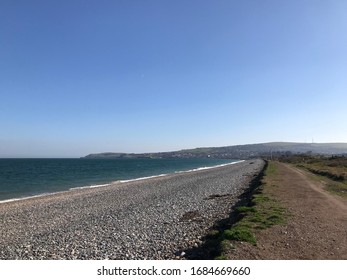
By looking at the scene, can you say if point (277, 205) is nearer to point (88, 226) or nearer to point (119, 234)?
point (119, 234)

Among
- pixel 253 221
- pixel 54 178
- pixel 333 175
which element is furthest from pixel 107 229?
pixel 54 178

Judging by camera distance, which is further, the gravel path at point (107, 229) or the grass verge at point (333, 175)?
the grass verge at point (333, 175)

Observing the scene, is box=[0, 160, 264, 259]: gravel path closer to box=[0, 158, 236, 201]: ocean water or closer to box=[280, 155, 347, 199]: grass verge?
box=[280, 155, 347, 199]: grass verge

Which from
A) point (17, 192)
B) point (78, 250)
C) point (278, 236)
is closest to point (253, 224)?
point (278, 236)

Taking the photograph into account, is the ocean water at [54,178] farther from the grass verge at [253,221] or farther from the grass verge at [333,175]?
the grass verge at [333,175]

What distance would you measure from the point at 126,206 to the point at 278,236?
16175mm

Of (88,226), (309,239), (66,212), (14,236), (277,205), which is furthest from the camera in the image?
(66,212)

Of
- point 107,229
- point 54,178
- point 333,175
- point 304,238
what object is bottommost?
point 54,178

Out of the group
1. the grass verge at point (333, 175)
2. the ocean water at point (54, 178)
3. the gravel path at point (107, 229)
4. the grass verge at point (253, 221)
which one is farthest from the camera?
the ocean water at point (54, 178)

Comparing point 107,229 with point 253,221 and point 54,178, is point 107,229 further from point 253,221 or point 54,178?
point 54,178

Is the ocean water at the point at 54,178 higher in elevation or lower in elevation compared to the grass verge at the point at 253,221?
lower

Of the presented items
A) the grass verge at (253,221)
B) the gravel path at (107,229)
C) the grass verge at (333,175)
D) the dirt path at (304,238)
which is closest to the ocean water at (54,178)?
the gravel path at (107,229)

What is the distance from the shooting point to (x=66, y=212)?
25.0 meters

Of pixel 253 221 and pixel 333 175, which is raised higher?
pixel 253 221
